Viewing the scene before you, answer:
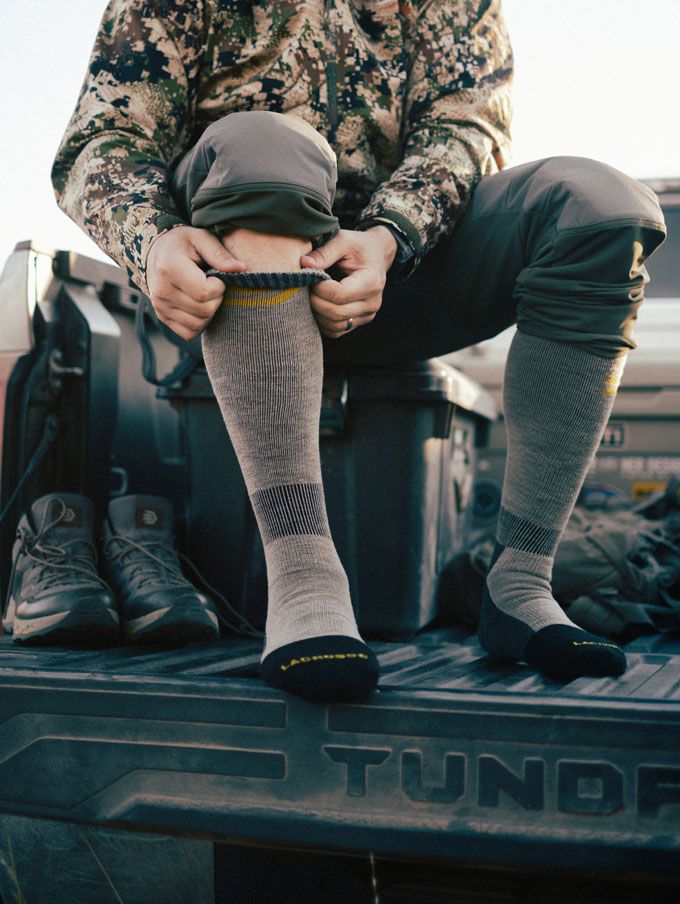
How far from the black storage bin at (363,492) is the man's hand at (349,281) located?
1.71ft

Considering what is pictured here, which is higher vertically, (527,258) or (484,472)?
(527,258)

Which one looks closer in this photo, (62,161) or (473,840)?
(473,840)

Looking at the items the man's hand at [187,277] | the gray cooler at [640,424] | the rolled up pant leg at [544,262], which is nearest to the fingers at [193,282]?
the man's hand at [187,277]

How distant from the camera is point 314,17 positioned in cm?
143

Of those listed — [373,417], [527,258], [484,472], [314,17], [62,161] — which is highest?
[314,17]

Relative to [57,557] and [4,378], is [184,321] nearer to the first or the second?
[57,557]

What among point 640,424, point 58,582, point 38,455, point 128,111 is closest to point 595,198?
point 128,111

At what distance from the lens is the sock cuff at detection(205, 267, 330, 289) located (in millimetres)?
1010

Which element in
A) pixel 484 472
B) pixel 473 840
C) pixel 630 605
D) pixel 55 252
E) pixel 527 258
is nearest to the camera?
pixel 473 840

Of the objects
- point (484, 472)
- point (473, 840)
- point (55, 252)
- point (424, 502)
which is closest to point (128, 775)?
Result: point (473, 840)

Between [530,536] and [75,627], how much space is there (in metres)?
0.67

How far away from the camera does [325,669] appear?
911mm

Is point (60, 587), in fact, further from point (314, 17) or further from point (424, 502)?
point (314, 17)

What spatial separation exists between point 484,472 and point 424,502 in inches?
53.4
